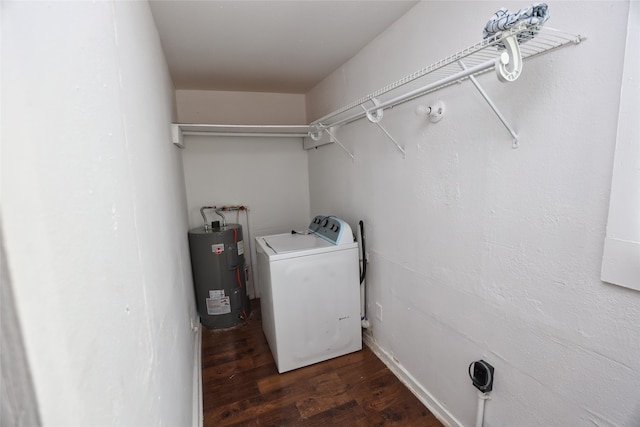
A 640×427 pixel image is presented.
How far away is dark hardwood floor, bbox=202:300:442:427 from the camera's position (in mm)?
1729

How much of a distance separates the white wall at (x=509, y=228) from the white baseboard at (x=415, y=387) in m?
0.02

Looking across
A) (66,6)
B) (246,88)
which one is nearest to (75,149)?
(66,6)

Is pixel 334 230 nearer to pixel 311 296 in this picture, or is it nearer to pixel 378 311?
pixel 311 296

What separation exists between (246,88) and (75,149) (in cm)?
279

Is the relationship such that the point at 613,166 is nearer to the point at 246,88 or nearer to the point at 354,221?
the point at 354,221

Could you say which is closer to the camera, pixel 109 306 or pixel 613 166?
pixel 109 306

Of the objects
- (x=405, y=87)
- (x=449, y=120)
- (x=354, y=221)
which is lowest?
(x=354, y=221)

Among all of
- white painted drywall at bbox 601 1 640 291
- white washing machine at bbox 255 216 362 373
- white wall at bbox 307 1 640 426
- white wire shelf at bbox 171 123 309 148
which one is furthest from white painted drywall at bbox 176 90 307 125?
white painted drywall at bbox 601 1 640 291

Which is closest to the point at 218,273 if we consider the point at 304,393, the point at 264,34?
the point at 304,393

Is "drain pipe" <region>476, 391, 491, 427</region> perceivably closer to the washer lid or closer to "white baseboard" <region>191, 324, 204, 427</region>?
the washer lid

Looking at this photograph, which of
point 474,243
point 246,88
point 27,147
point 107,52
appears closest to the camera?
point 27,147

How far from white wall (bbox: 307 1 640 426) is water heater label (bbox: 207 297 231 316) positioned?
5.05 ft

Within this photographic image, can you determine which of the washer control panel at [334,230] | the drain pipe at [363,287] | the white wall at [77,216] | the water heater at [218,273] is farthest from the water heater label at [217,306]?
the white wall at [77,216]

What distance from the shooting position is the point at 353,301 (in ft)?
7.53
